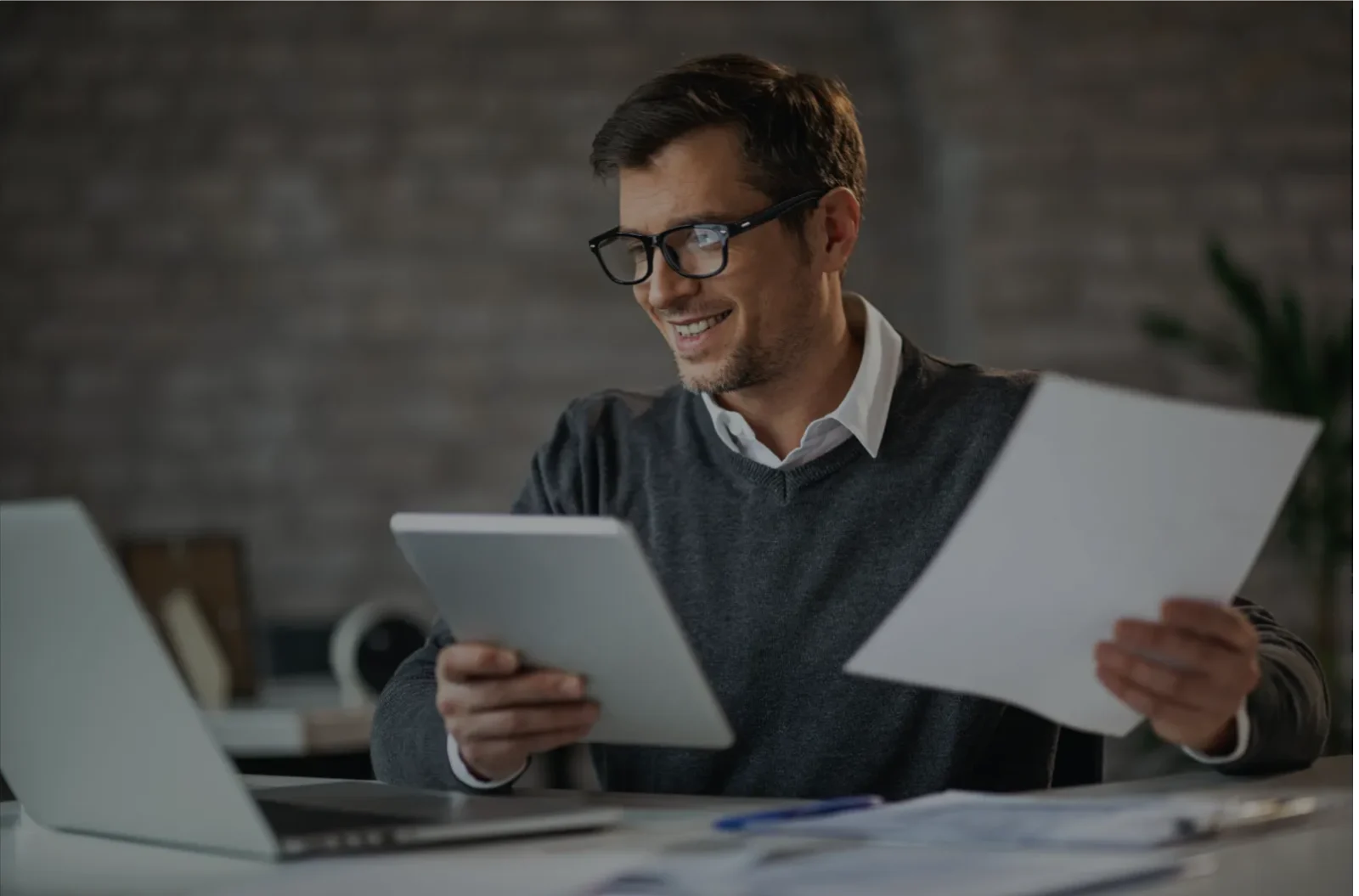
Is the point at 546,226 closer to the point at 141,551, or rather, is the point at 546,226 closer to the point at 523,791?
the point at 141,551

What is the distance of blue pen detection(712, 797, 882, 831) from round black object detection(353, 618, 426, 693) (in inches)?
92.4

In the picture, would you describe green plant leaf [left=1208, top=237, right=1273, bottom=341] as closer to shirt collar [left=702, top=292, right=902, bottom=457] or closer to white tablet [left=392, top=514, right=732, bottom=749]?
shirt collar [left=702, top=292, right=902, bottom=457]

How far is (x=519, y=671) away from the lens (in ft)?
4.55

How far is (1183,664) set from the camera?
49.5 inches

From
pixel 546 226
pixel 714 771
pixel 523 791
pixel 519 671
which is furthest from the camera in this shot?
pixel 546 226

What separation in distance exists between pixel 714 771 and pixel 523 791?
1.13 ft

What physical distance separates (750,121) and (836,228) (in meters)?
0.19

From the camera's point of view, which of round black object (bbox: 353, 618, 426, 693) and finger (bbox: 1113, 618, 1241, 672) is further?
round black object (bbox: 353, 618, 426, 693)

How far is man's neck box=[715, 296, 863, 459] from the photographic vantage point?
6.54 feet

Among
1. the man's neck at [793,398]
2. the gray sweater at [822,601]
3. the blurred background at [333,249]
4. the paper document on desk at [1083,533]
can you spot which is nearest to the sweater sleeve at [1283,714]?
the paper document on desk at [1083,533]

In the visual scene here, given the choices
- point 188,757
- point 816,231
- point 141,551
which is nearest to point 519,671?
point 188,757

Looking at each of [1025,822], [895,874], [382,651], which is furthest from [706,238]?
[382,651]

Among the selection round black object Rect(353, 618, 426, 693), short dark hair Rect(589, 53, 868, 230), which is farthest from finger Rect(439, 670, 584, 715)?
round black object Rect(353, 618, 426, 693)

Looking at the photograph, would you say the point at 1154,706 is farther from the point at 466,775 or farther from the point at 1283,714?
the point at 466,775
